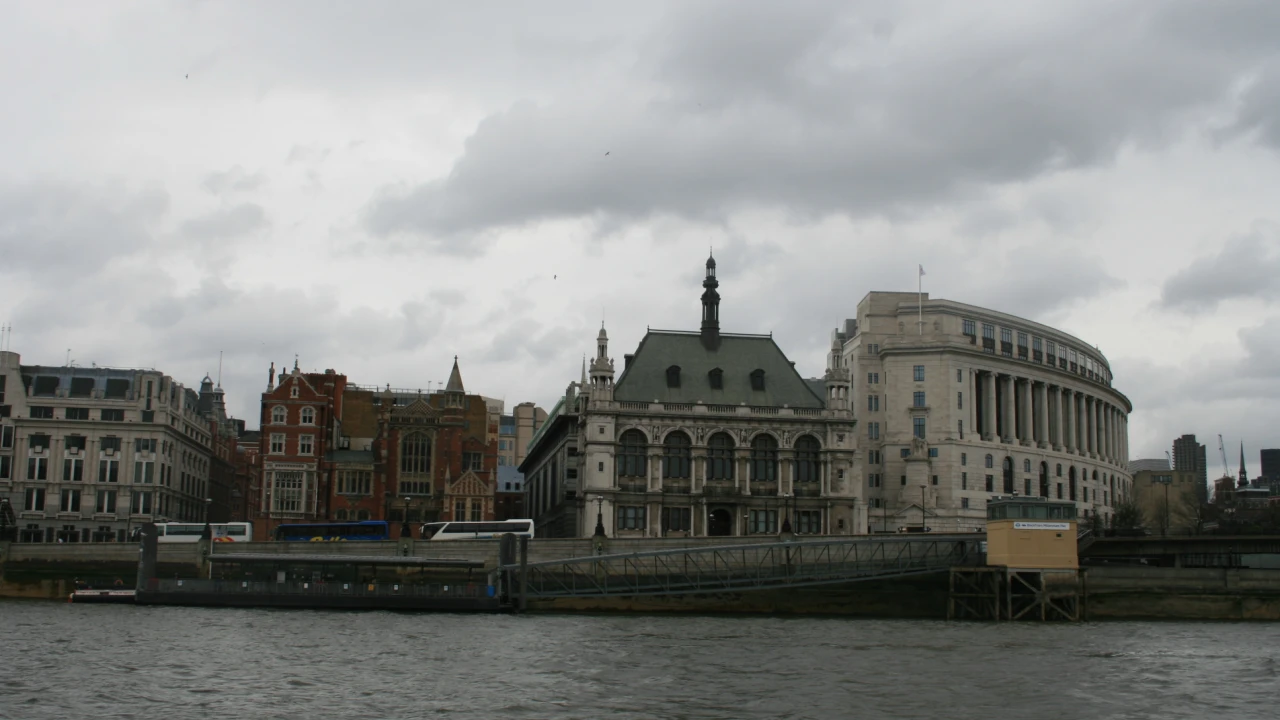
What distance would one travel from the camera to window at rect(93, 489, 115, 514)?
135 m

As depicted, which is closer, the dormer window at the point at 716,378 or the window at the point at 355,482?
the dormer window at the point at 716,378

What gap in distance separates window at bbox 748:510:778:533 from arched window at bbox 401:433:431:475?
34968 millimetres

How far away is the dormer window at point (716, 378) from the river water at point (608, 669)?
151 ft

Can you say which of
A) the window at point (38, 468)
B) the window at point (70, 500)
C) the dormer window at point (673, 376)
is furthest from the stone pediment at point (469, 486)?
the window at point (38, 468)

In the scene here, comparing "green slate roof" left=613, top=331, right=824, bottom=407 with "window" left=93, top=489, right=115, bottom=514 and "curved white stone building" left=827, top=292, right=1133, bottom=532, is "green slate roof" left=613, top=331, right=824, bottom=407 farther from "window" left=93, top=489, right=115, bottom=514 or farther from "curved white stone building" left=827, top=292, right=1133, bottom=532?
"window" left=93, top=489, right=115, bottom=514

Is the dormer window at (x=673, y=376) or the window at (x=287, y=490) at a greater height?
the dormer window at (x=673, y=376)

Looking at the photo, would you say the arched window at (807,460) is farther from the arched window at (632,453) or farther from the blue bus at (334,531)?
the blue bus at (334,531)

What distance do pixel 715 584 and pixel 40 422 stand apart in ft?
245

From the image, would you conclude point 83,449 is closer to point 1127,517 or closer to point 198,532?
point 198,532

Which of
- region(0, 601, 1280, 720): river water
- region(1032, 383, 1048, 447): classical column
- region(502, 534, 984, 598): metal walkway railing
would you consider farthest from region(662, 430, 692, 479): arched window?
region(1032, 383, 1048, 447): classical column

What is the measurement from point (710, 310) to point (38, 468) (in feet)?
218

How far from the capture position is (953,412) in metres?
145

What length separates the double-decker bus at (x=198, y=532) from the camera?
111m

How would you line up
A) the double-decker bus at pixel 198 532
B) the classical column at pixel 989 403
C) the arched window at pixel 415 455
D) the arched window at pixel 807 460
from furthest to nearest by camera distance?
the classical column at pixel 989 403 < the arched window at pixel 415 455 < the arched window at pixel 807 460 < the double-decker bus at pixel 198 532
